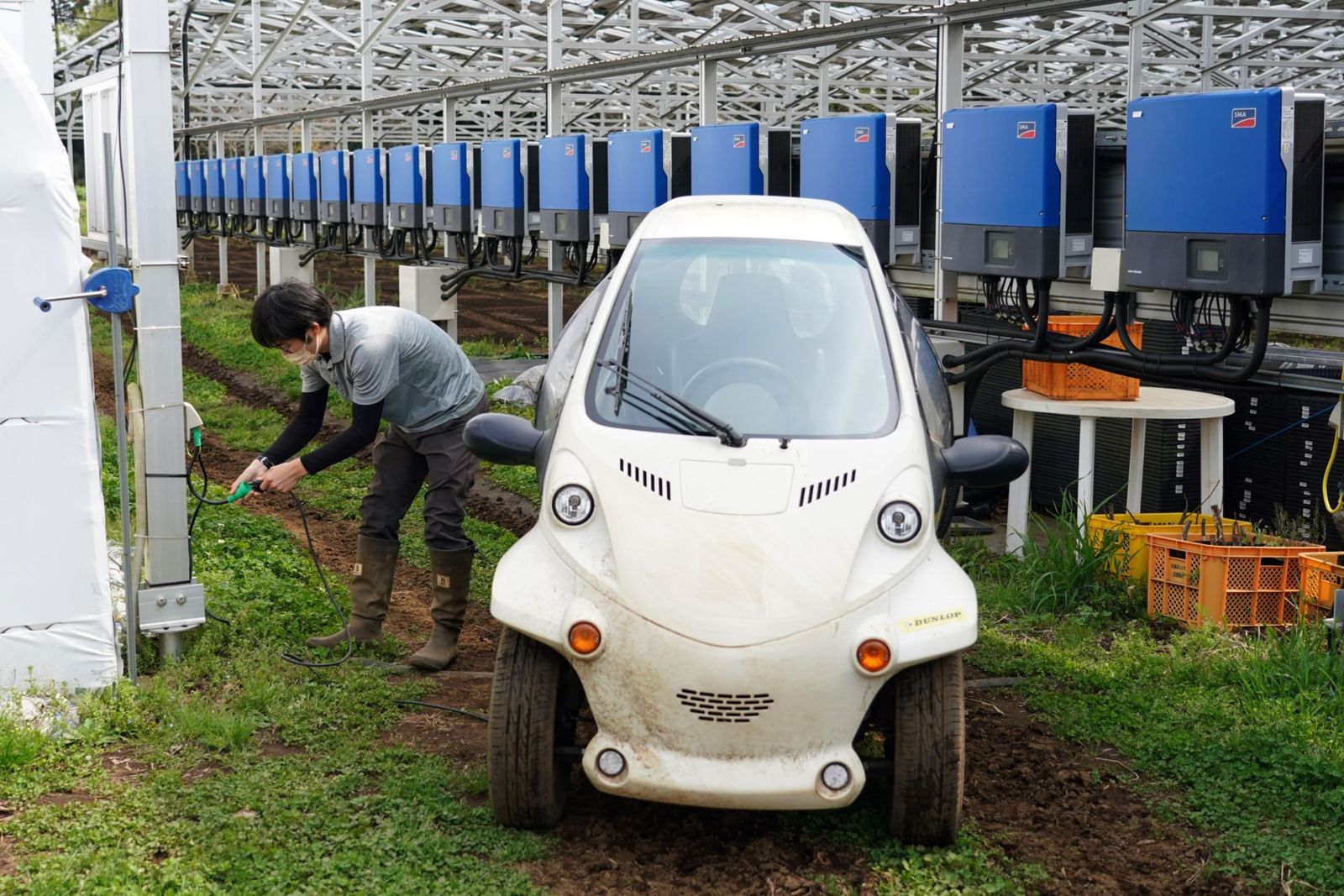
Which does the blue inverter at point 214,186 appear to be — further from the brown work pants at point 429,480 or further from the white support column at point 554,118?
the brown work pants at point 429,480

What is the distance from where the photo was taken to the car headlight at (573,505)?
409 centimetres

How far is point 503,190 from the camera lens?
12.8 meters

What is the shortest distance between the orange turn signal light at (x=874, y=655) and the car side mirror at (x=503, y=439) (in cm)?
127

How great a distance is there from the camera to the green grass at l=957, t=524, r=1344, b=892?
14.4 feet

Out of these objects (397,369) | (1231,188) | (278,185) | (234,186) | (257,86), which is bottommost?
(397,369)

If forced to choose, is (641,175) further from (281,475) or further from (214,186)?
(214,186)

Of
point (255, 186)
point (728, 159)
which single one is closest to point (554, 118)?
point (728, 159)

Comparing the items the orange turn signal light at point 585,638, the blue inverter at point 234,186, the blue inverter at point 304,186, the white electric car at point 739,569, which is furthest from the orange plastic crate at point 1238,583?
the blue inverter at point 234,186

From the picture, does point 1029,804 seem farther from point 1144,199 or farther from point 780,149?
point 780,149

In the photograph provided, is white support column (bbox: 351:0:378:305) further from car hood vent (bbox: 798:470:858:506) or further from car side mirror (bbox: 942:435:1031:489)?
car hood vent (bbox: 798:470:858:506)

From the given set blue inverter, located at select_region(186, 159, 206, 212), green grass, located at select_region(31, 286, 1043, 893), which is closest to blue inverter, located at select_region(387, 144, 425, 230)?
green grass, located at select_region(31, 286, 1043, 893)

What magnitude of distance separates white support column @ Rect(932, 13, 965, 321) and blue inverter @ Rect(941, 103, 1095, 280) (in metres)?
0.24

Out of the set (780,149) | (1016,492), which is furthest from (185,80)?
(1016,492)

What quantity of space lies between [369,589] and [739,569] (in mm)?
2748
